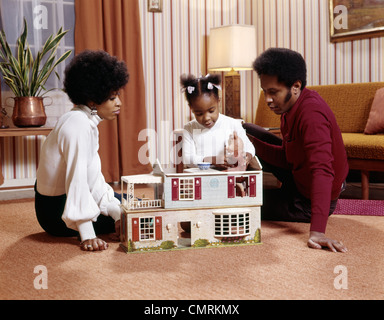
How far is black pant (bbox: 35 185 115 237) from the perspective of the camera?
7.47 ft

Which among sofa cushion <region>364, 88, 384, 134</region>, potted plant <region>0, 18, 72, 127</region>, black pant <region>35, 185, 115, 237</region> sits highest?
potted plant <region>0, 18, 72, 127</region>

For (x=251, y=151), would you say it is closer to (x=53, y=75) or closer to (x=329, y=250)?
(x=329, y=250)

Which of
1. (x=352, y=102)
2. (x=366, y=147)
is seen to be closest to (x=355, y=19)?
(x=352, y=102)

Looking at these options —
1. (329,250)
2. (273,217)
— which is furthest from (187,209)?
(273,217)

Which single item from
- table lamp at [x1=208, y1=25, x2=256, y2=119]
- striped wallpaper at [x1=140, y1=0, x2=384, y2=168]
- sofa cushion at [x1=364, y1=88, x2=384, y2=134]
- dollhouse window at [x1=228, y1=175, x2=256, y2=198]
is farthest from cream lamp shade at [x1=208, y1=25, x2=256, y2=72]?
dollhouse window at [x1=228, y1=175, x2=256, y2=198]

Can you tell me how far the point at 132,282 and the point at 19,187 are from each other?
8.65 ft

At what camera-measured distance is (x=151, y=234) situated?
203 cm

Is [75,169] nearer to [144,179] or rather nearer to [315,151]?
[144,179]

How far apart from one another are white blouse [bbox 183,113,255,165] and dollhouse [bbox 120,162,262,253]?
0.42m

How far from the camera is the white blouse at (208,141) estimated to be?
2.55 meters

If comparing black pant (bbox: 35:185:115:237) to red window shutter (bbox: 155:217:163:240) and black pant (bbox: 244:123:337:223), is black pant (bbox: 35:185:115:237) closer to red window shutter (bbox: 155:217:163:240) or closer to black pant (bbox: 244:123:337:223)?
red window shutter (bbox: 155:217:163:240)

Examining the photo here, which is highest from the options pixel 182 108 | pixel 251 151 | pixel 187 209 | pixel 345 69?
pixel 345 69

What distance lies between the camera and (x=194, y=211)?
204 centimetres

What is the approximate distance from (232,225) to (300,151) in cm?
52
